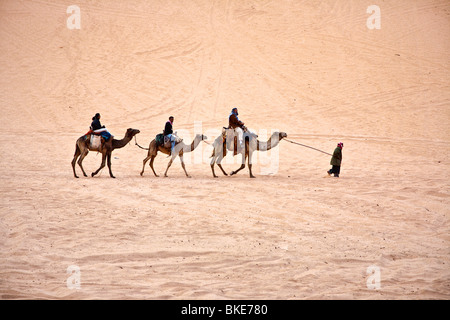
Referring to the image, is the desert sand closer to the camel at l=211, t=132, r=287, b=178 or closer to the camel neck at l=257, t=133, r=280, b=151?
the camel at l=211, t=132, r=287, b=178

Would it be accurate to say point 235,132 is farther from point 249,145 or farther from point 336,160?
point 336,160

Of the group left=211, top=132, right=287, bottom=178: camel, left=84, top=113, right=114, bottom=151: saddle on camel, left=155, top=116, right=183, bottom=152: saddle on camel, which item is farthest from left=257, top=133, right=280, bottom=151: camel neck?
left=84, top=113, right=114, bottom=151: saddle on camel

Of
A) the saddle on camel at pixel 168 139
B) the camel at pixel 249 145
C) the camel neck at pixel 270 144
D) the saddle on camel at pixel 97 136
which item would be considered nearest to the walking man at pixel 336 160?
the camel at pixel 249 145

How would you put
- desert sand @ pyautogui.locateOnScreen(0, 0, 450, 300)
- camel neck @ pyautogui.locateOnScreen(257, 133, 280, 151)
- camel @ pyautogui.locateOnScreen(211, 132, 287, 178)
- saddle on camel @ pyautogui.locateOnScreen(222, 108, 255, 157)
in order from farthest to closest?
camel neck @ pyautogui.locateOnScreen(257, 133, 280, 151) < camel @ pyautogui.locateOnScreen(211, 132, 287, 178) < saddle on camel @ pyautogui.locateOnScreen(222, 108, 255, 157) < desert sand @ pyautogui.locateOnScreen(0, 0, 450, 300)

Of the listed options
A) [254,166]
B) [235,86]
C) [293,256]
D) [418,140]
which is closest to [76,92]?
[235,86]

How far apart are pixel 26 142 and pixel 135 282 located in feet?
50.0

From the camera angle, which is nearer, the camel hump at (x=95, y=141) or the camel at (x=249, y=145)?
the camel hump at (x=95, y=141)

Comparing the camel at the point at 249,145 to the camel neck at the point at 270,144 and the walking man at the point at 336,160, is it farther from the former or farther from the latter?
the walking man at the point at 336,160

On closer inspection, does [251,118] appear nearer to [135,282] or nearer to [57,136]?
[57,136]

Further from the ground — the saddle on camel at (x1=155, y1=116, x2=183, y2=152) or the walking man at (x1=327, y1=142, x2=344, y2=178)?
the saddle on camel at (x1=155, y1=116, x2=183, y2=152)

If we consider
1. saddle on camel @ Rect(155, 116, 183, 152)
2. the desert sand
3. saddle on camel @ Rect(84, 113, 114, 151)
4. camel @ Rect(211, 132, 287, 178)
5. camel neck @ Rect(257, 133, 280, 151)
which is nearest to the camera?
the desert sand

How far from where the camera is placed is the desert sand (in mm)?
7891

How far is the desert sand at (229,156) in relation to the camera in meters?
7.89
